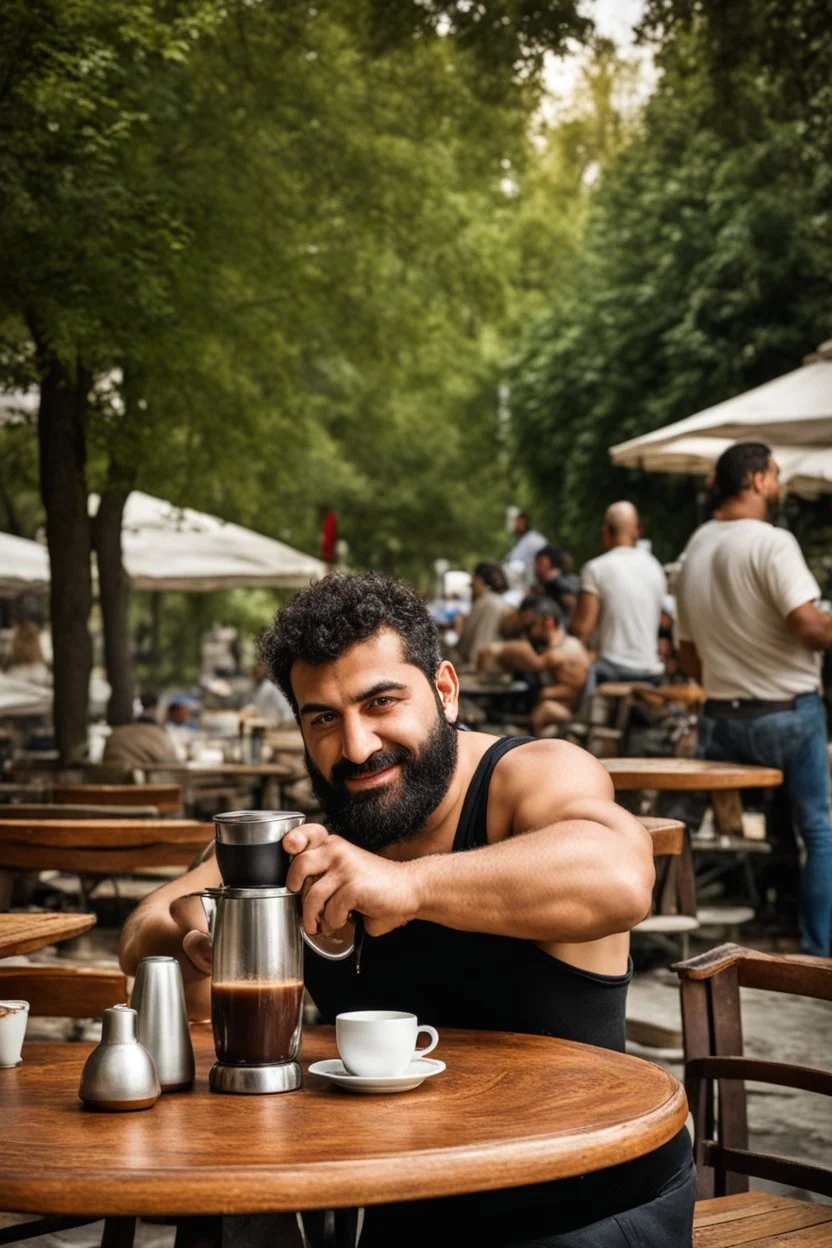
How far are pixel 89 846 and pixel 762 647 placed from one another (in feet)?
11.0

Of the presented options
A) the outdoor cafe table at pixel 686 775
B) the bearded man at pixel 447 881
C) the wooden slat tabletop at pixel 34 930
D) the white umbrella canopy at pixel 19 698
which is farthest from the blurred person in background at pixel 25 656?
the bearded man at pixel 447 881

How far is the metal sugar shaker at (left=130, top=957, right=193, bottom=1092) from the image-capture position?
2.47m

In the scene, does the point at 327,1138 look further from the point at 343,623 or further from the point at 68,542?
the point at 68,542

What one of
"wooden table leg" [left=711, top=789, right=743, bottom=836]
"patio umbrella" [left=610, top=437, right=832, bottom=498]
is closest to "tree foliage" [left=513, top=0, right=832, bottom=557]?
"patio umbrella" [left=610, top=437, right=832, bottom=498]

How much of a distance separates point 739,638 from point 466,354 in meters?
30.1

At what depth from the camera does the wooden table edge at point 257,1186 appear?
6.29 feet

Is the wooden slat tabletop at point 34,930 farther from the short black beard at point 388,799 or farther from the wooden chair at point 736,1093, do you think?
the wooden chair at point 736,1093

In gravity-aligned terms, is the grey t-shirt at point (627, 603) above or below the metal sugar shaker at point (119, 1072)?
above

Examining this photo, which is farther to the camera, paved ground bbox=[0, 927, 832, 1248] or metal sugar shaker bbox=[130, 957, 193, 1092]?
paved ground bbox=[0, 927, 832, 1248]

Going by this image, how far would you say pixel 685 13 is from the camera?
13.4 metres

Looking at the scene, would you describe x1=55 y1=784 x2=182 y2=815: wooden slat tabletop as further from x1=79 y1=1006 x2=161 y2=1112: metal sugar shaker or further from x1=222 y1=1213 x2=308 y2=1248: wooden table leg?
x1=222 y1=1213 x2=308 y2=1248: wooden table leg

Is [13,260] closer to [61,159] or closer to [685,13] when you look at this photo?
[61,159]

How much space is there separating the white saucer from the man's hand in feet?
0.65

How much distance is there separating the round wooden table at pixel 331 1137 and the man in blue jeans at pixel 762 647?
5142mm
